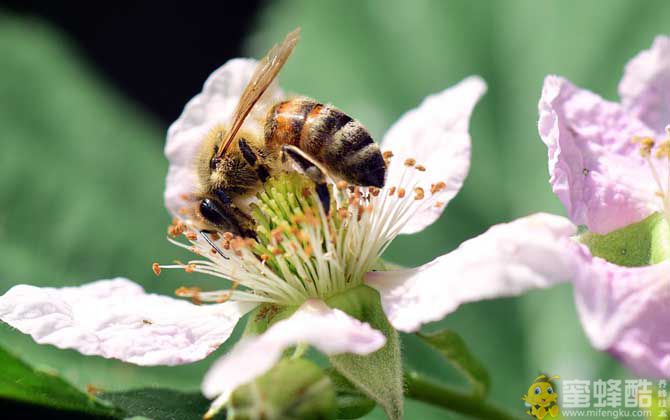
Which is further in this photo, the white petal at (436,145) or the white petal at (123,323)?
the white petal at (436,145)

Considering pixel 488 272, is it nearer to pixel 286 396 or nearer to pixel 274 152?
pixel 286 396

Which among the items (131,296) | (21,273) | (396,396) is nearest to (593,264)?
(396,396)

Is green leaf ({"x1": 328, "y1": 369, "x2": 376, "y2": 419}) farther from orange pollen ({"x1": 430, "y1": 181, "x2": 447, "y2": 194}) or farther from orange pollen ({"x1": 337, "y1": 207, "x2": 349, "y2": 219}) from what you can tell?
orange pollen ({"x1": 430, "y1": 181, "x2": 447, "y2": 194})

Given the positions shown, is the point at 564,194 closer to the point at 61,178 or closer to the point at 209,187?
the point at 209,187

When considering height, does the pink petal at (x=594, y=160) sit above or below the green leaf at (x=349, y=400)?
above

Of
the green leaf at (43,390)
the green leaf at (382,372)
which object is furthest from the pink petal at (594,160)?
the green leaf at (43,390)

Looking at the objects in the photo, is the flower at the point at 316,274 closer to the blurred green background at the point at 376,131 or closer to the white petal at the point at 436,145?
the white petal at the point at 436,145
